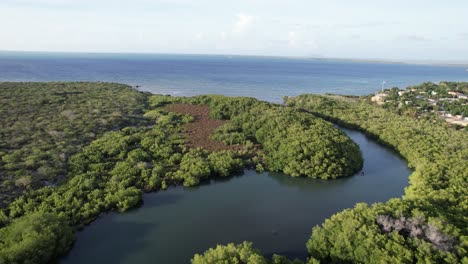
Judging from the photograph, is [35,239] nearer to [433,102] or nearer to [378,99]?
[378,99]

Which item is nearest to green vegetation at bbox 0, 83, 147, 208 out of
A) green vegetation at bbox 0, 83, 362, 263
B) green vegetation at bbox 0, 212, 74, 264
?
green vegetation at bbox 0, 83, 362, 263

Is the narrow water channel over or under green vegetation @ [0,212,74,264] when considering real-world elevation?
under

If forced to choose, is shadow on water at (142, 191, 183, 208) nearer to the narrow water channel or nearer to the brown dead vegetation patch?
the narrow water channel

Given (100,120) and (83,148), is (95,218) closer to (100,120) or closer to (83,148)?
A: (83,148)

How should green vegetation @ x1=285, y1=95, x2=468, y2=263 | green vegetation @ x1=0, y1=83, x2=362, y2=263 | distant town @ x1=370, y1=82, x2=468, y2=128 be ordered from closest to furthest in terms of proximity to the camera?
green vegetation @ x1=285, y1=95, x2=468, y2=263
green vegetation @ x1=0, y1=83, x2=362, y2=263
distant town @ x1=370, y1=82, x2=468, y2=128

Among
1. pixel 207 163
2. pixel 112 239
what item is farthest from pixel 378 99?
pixel 112 239
